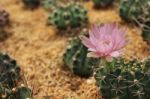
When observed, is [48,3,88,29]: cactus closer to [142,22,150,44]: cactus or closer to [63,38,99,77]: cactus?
[63,38,99,77]: cactus

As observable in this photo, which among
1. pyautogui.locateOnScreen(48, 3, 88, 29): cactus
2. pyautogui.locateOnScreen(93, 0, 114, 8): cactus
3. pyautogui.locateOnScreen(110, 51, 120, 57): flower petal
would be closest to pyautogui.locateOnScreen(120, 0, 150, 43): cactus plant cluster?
pyautogui.locateOnScreen(48, 3, 88, 29): cactus

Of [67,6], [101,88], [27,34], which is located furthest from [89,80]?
[27,34]

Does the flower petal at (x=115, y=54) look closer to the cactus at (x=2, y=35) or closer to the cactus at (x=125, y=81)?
the cactus at (x=125, y=81)

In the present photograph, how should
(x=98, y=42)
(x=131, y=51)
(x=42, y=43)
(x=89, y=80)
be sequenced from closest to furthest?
(x=98, y=42)
(x=89, y=80)
(x=131, y=51)
(x=42, y=43)

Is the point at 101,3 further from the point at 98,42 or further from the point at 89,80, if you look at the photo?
the point at 98,42

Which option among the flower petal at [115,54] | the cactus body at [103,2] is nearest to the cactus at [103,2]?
the cactus body at [103,2]

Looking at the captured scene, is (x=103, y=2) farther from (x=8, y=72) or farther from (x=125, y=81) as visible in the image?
(x=125, y=81)
